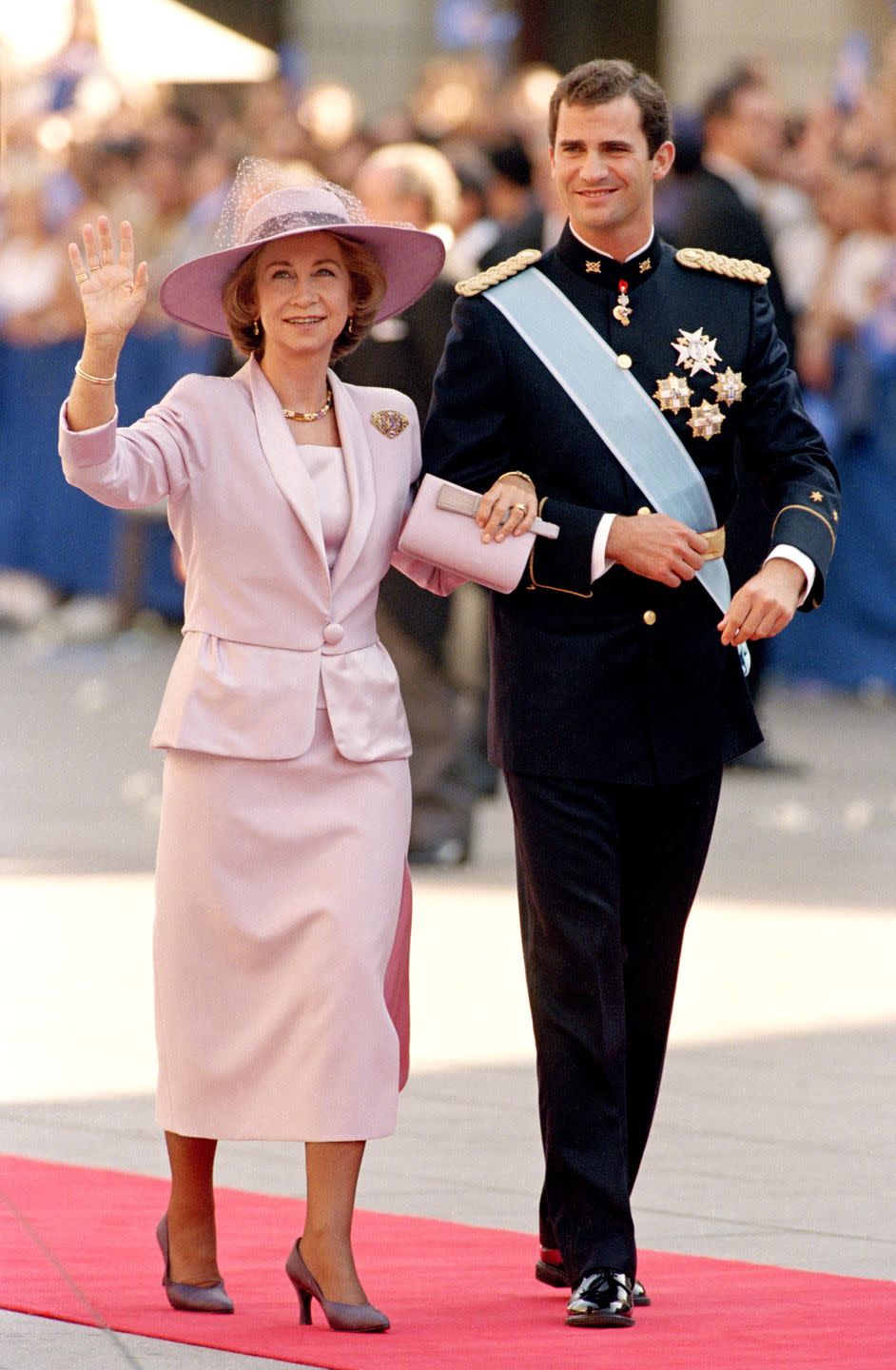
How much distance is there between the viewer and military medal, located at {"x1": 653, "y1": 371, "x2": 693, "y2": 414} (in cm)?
486

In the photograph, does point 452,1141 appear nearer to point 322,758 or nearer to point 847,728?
point 322,758

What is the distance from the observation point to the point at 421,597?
9039mm

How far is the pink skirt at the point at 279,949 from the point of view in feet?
15.3

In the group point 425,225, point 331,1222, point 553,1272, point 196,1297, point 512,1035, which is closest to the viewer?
point 331,1222

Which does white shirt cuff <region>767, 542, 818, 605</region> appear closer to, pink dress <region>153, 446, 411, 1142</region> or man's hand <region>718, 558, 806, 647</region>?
man's hand <region>718, 558, 806, 647</region>

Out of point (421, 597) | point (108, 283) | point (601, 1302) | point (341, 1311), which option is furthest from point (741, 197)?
point (341, 1311)

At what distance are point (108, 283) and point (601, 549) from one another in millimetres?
869

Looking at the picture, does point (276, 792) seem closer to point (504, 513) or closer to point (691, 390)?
point (504, 513)

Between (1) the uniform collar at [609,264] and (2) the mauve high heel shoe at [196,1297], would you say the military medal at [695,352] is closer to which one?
(1) the uniform collar at [609,264]

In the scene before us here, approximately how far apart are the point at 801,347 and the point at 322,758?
9.50 meters

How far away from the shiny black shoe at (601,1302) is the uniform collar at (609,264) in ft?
5.18

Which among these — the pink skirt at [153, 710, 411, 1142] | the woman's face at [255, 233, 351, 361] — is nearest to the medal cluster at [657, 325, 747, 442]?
the woman's face at [255, 233, 351, 361]

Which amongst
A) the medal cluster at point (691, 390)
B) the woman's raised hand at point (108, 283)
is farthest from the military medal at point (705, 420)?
the woman's raised hand at point (108, 283)

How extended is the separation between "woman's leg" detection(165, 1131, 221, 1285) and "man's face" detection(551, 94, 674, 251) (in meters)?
1.58
